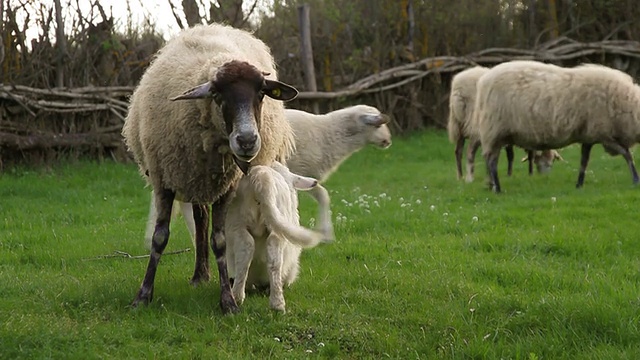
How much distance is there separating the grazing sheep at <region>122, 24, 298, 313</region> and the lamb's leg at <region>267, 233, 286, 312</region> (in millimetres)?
284

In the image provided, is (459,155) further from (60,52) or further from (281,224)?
(281,224)

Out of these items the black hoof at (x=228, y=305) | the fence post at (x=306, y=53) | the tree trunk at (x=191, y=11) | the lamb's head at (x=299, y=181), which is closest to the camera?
the black hoof at (x=228, y=305)

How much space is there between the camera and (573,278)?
5871 millimetres

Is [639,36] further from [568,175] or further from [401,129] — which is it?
[568,175]

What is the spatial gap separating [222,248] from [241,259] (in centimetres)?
15

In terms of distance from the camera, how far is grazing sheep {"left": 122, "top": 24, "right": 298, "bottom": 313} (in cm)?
486

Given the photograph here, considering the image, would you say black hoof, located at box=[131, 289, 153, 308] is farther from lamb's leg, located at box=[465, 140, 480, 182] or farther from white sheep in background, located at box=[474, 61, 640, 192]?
lamb's leg, located at box=[465, 140, 480, 182]

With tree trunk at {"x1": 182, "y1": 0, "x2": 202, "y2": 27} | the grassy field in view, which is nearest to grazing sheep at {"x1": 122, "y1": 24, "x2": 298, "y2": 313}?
the grassy field

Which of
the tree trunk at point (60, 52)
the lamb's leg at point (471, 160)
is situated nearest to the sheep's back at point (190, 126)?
the lamb's leg at point (471, 160)

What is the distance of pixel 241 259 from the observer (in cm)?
536

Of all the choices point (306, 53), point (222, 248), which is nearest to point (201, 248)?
point (222, 248)

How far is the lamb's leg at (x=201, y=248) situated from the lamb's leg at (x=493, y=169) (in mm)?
5684

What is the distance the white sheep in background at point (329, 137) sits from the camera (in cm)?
848

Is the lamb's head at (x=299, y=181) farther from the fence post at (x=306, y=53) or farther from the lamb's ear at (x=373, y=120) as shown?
the fence post at (x=306, y=53)
